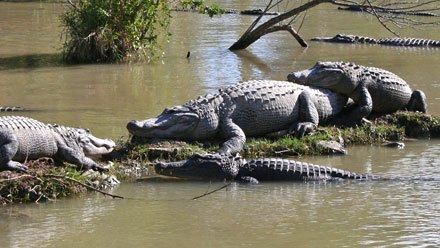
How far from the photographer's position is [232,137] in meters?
8.66

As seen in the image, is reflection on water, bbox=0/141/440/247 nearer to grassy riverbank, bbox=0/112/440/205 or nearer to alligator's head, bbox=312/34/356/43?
grassy riverbank, bbox=0/112/440/205

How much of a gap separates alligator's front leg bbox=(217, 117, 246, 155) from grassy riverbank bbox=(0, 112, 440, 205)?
11cm

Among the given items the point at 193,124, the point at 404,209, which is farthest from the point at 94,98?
the point at 404,209

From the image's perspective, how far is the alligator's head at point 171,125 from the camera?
8.46 metres

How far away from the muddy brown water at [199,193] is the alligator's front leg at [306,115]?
488mm

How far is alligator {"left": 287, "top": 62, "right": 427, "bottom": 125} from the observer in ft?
32.3

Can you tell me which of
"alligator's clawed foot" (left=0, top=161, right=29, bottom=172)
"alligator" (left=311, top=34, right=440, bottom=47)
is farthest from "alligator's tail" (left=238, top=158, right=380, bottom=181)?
"alligator" (left=311, top=34, right=440, bottom=47)

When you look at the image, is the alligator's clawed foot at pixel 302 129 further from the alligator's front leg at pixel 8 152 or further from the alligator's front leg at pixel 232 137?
the alligator's front leg at pixel 8 152

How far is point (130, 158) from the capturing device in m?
8.09

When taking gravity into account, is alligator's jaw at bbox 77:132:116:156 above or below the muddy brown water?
above

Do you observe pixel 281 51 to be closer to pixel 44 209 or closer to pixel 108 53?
pixel 108 53

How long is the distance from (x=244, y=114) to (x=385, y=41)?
11.4m

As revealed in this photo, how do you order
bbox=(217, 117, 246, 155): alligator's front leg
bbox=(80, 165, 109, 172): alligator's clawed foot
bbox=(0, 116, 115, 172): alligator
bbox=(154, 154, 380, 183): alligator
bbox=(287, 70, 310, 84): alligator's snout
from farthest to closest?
bbox=(287, 70, 310, 84): alligator's snout, bbox=(217, 117, 246, 155): alligator's front leg, bbox=(154, 154, 380, 183): alligator, bbox=(80, 165, 109, 172): alligator's clawed foot, bbox=(0, 116, 115, 172): alligator

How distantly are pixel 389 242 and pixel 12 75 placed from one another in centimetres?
927
